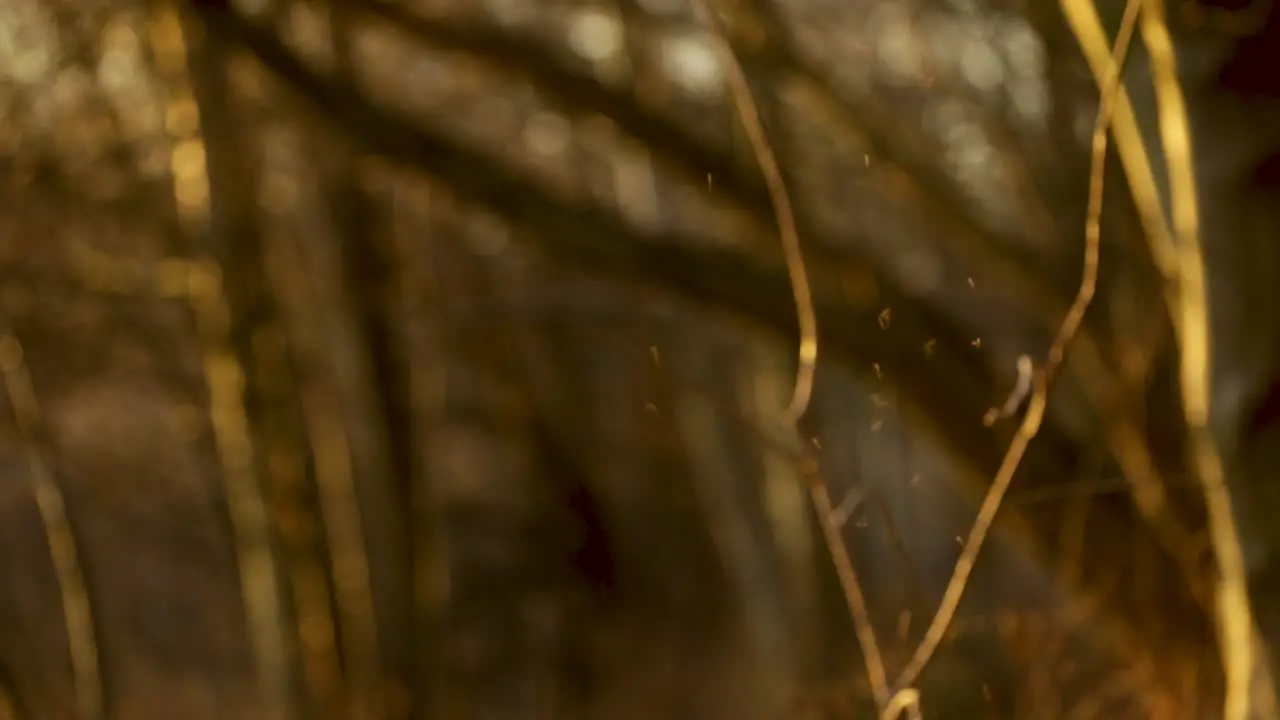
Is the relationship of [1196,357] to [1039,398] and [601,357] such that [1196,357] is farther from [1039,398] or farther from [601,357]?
[601,357]

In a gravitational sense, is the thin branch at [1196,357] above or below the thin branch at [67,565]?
above

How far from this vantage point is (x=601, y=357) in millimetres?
4258

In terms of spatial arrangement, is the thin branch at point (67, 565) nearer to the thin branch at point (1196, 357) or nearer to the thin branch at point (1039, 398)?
the thin branch at point (1039, 398)

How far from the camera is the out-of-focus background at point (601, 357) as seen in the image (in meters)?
1.48

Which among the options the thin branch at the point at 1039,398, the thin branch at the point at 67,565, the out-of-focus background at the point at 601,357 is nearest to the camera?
the thin branch at the point at 1039,398

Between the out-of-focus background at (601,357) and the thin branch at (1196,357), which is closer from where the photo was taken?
the thin branch at (1196,357)

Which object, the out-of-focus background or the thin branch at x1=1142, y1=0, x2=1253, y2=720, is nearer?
the thin branch at x1=1142, y1=0, x2=1253, y2=720

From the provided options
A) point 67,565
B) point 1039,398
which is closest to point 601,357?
point 67,565

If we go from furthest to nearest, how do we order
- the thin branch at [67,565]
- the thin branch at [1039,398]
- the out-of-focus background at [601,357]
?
1. the thin branch at [67,565]
2. the out-of-focus background at [601,357]
3. the thin branch at [1039,398]

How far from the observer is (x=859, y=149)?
1.86 m

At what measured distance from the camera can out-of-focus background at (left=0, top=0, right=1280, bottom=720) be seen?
58.4 inches

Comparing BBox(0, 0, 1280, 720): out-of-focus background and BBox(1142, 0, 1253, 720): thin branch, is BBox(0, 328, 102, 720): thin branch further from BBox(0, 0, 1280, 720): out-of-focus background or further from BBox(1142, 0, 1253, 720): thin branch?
BBox(1142, 0, 1253, 720): thin branch

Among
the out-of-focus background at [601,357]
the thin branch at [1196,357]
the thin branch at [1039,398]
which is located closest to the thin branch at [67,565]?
the out-of-focus background at [601,357]

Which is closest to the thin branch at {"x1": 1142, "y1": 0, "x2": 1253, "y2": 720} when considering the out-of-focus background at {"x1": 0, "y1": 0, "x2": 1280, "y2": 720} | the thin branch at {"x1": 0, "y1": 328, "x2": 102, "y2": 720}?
the out-of-focus background at {"x1": 0, "y1": 0, "x2": 1280, "y2": 720}
